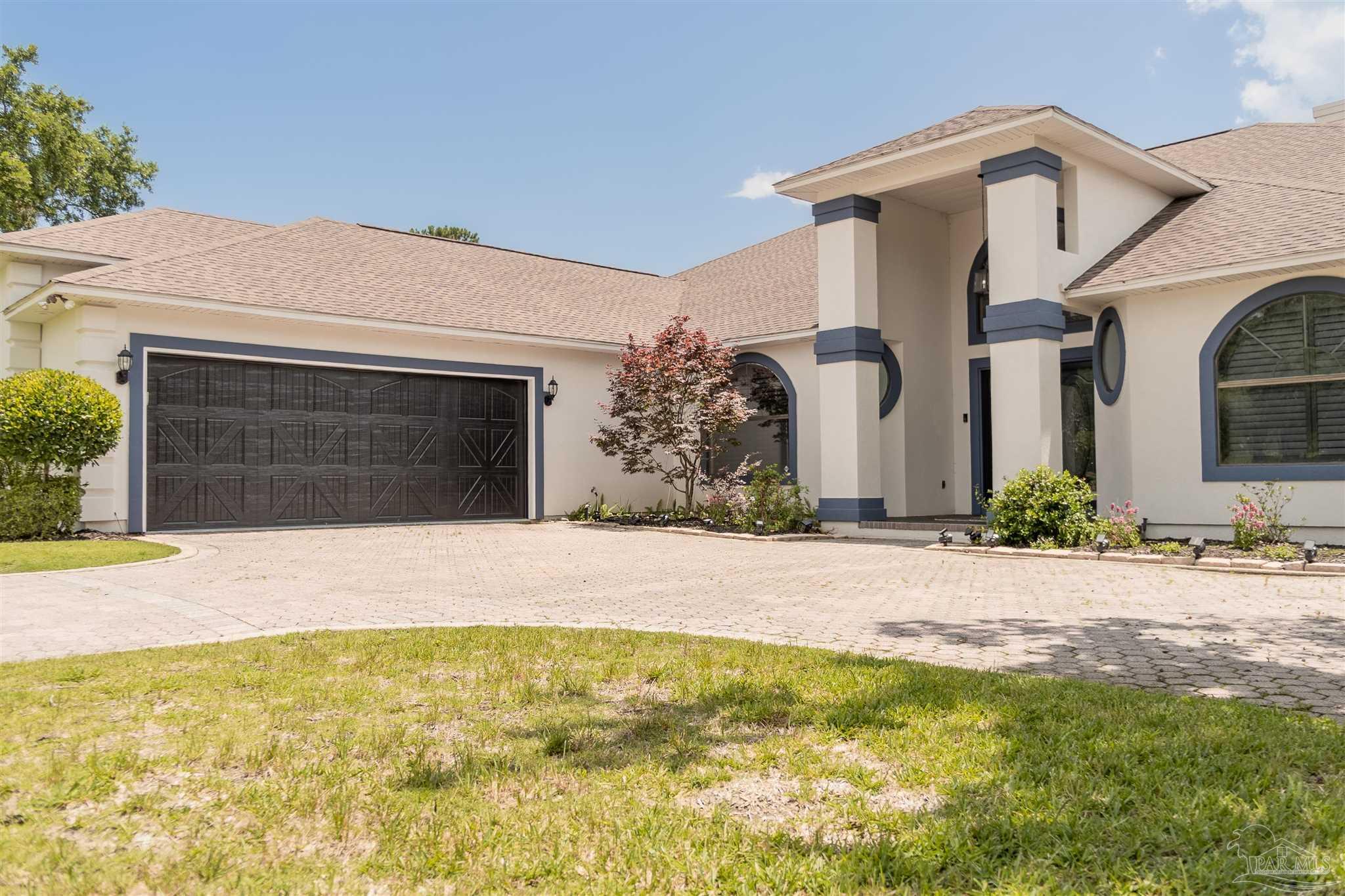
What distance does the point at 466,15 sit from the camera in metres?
20.8

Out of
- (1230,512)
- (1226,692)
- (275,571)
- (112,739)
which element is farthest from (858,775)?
(1230,512)

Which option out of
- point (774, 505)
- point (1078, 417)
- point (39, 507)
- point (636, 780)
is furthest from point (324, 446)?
point (636, 780)

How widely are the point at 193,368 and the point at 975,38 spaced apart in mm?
15008

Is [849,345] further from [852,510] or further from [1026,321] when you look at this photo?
[1026,321]

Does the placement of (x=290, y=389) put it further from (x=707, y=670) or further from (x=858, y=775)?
(x=858, y=775)

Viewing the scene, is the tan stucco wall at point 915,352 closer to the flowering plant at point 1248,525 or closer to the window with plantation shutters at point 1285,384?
the window with plantation shutters at point 1285,384

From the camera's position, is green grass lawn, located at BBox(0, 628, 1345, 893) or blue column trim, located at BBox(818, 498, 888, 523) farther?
blue column trim, located at BBox(818, 498, 888, 523)

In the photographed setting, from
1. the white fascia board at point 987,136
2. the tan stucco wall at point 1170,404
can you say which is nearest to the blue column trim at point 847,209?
the white fascia board at point 987,136

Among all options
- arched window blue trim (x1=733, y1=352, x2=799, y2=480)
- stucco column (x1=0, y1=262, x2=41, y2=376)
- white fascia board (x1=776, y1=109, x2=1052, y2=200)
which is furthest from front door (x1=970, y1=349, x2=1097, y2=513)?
stucco column (x1=0, y1=262, x2=41, y2=376)

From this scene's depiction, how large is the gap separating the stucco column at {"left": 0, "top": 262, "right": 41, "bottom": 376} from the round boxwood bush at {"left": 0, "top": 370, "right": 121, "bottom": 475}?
4.21 meters

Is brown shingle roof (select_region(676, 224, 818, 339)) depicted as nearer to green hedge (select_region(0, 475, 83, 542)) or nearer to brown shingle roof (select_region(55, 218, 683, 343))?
brown shingle roof (select_region(55, 218, 683, 343))

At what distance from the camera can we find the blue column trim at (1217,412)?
1170 cm

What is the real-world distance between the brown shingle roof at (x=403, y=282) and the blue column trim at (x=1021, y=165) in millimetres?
8394

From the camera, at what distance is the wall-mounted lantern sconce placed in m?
14.1
